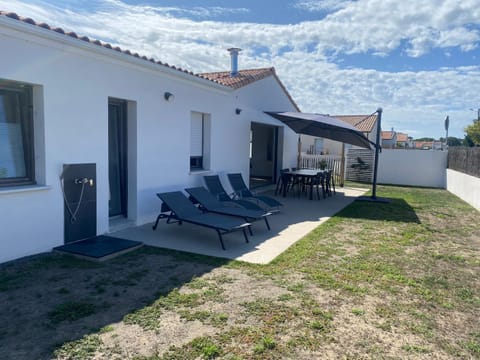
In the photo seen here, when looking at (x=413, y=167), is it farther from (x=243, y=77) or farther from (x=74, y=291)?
(x=74, y=291)

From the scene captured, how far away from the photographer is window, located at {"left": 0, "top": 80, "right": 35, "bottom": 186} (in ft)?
18.7

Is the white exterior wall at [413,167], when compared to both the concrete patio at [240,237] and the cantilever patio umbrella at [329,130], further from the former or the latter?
the concrete patio at [240,237]

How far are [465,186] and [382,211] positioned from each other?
538 cm

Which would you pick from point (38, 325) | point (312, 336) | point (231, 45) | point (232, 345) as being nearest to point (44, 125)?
point (38, 325)

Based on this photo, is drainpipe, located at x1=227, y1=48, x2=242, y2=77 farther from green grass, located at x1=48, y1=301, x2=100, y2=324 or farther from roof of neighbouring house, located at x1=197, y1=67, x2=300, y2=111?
green grass, located at x1=48, y1=301, x2=100, y2=324

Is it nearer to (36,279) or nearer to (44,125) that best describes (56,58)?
(44,125)

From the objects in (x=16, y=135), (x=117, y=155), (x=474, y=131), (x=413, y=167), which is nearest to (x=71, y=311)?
(x=16, y=135)

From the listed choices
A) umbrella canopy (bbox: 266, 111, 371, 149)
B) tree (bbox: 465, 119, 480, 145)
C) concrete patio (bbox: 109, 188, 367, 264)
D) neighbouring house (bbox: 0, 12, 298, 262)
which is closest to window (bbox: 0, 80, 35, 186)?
neighbouring house (bbox: 0, 12, 298, 262)

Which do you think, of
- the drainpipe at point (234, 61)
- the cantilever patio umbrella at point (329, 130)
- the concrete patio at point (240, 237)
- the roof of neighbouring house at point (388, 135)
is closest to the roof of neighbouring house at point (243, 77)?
the drainpipe at point (234, 61)

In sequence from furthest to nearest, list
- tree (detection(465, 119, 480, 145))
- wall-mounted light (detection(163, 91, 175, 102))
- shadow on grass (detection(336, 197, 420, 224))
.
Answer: tree (detection(465, 119, 480, 145)), shadow on grass (detection(336, 197, 420, 224)), wall-mounted light (detection(163, 91, 175, 102))

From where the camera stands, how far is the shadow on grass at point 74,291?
3.56 m

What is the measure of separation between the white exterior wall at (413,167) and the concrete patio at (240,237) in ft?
37.1

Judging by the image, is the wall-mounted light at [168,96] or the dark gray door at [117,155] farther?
the wall-mounted light at [168,96]

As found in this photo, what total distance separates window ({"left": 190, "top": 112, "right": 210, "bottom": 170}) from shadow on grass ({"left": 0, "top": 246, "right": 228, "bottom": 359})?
14.8 feet
